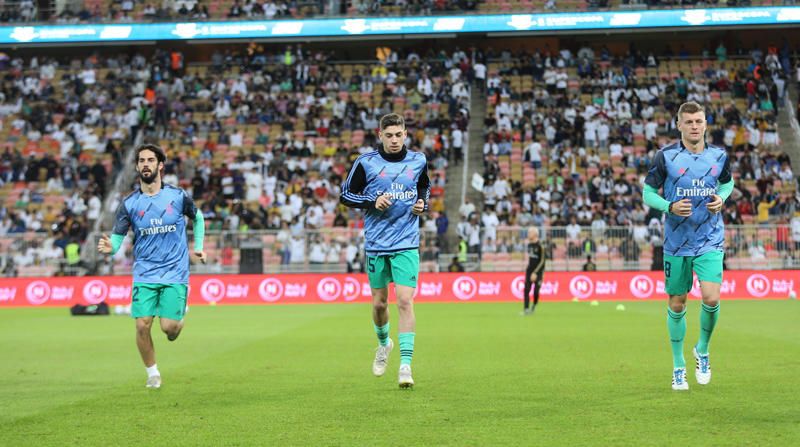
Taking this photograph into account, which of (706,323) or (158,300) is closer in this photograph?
(706,323)

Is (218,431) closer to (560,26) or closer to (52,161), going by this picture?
(52,161)

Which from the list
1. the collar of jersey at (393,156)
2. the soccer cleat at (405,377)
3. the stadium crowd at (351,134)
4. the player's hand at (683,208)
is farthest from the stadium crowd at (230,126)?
the player's hand at (683,208)

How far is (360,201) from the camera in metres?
11.2

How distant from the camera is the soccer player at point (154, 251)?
11.4 metres

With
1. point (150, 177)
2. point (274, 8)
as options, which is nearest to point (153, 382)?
point (150, 177)

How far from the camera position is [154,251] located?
1150cm

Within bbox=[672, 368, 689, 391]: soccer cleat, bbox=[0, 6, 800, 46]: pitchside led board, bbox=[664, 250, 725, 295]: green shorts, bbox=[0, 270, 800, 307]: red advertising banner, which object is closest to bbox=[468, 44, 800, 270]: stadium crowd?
bbox=[0, 270, 800, 307]: red advertising banner

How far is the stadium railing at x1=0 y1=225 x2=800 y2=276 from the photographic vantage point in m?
32.5

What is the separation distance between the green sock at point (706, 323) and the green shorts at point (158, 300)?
17.8ft

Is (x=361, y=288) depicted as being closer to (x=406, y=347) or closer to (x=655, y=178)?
(x=406, y=347)

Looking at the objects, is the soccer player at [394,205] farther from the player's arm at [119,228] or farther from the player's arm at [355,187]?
the player's arm at [119,228]

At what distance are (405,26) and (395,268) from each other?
3473 centimetres

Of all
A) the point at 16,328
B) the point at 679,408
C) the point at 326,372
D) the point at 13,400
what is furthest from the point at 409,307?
the point at 16,328

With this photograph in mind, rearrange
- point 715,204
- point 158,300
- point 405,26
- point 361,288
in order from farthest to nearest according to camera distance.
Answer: point 405,26 → point 361,288 → point 158,300 → point 715,204
